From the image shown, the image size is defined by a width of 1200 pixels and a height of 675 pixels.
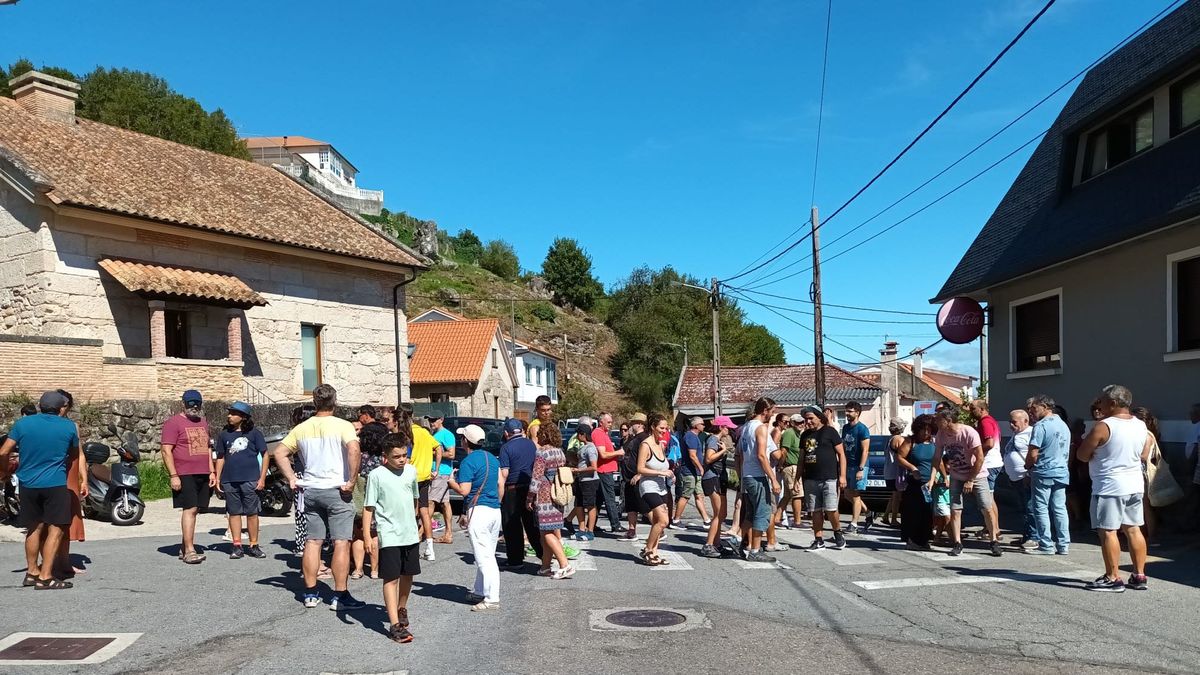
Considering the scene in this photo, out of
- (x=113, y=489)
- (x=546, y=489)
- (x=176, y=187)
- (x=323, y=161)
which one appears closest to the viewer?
(x=546, y=489)

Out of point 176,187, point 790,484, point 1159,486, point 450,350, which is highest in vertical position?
point 176,187

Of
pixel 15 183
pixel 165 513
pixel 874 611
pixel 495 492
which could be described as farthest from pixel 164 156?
pixel 874 611

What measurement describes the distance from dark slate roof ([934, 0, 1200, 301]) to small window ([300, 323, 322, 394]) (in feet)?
52.2

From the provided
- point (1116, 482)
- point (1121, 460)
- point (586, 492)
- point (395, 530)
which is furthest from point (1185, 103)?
point (395, 530)

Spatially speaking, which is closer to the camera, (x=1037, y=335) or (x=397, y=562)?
(x=397, y=562)

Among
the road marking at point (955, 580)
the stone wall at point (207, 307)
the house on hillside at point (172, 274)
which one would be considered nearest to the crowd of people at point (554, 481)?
the road marking at point (955, 580)

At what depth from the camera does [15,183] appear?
1742 cm

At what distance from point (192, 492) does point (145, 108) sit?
4306 cm

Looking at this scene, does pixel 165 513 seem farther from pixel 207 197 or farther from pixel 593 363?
pixel 593 363

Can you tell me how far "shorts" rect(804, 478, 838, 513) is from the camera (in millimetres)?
10609

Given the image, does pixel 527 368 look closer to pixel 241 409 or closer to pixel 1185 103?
pixel 1185 103

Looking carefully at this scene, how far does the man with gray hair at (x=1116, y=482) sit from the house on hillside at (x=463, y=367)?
3406 centimetres

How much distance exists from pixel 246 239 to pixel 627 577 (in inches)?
619

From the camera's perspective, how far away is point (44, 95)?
21.3 m
